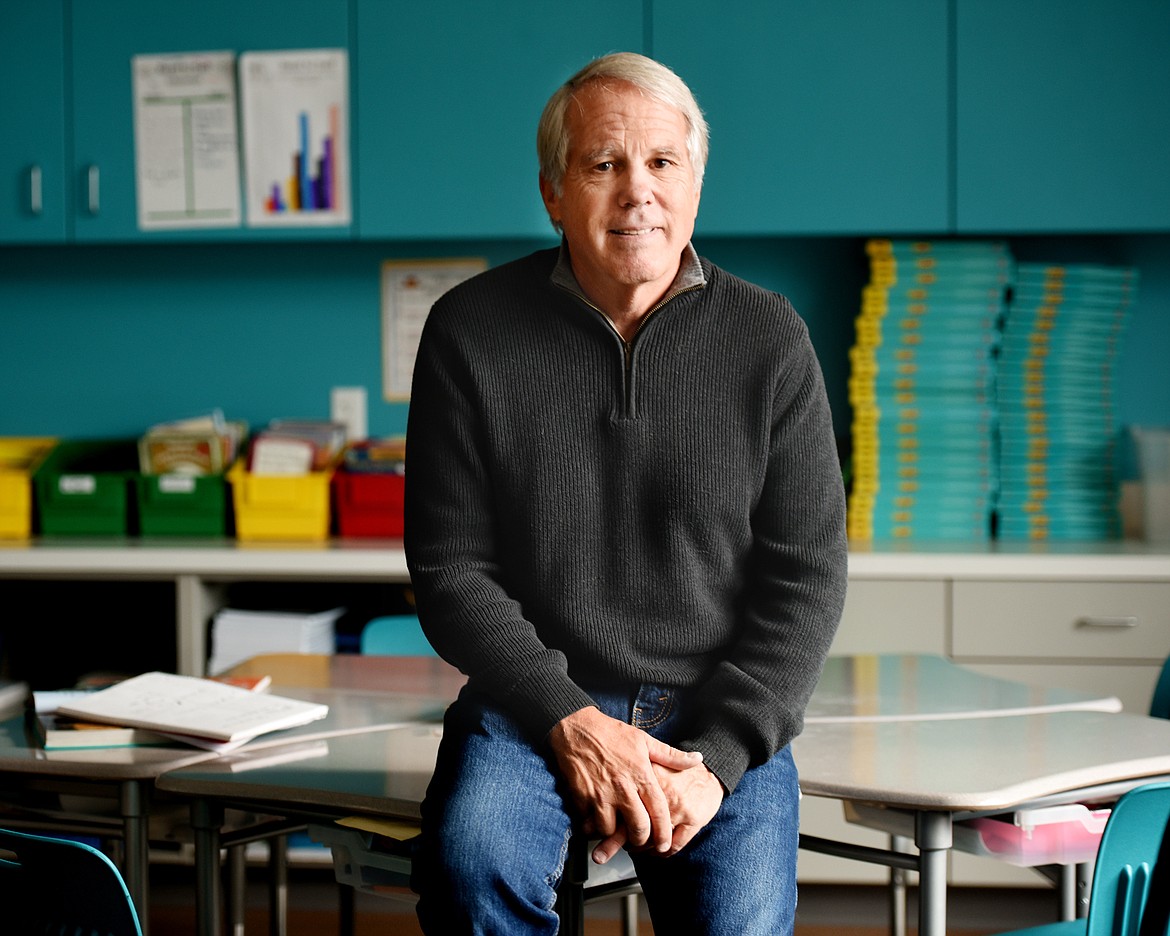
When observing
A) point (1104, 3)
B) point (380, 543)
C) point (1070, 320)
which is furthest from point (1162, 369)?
point (380, 543)

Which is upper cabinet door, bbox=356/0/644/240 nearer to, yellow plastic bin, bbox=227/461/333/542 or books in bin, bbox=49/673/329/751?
yellow plastic bin, bbox=227/461/333/542

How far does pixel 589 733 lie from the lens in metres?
1.42

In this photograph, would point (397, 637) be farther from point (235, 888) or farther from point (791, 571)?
point (791, 571)

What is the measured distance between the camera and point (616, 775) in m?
1.40

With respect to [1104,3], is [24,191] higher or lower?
lower

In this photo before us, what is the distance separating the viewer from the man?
1.51m

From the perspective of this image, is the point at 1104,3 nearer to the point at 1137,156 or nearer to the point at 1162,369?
the point at 1137,156

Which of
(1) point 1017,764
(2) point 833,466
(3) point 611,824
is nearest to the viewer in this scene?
(3) point 611,824

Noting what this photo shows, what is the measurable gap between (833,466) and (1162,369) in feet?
7.09

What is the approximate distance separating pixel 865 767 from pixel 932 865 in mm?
130

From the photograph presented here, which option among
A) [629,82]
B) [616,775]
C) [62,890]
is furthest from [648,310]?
[62,890]

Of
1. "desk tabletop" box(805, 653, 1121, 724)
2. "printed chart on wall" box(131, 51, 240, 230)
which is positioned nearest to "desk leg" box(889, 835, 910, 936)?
"desk tabletop" box(805, 653, 1121, 724)

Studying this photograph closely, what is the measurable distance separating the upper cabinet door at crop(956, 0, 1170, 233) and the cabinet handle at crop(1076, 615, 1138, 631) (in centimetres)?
96

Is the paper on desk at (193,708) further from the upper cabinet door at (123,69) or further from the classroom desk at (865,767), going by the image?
the upper cabinet door at (123,69)
